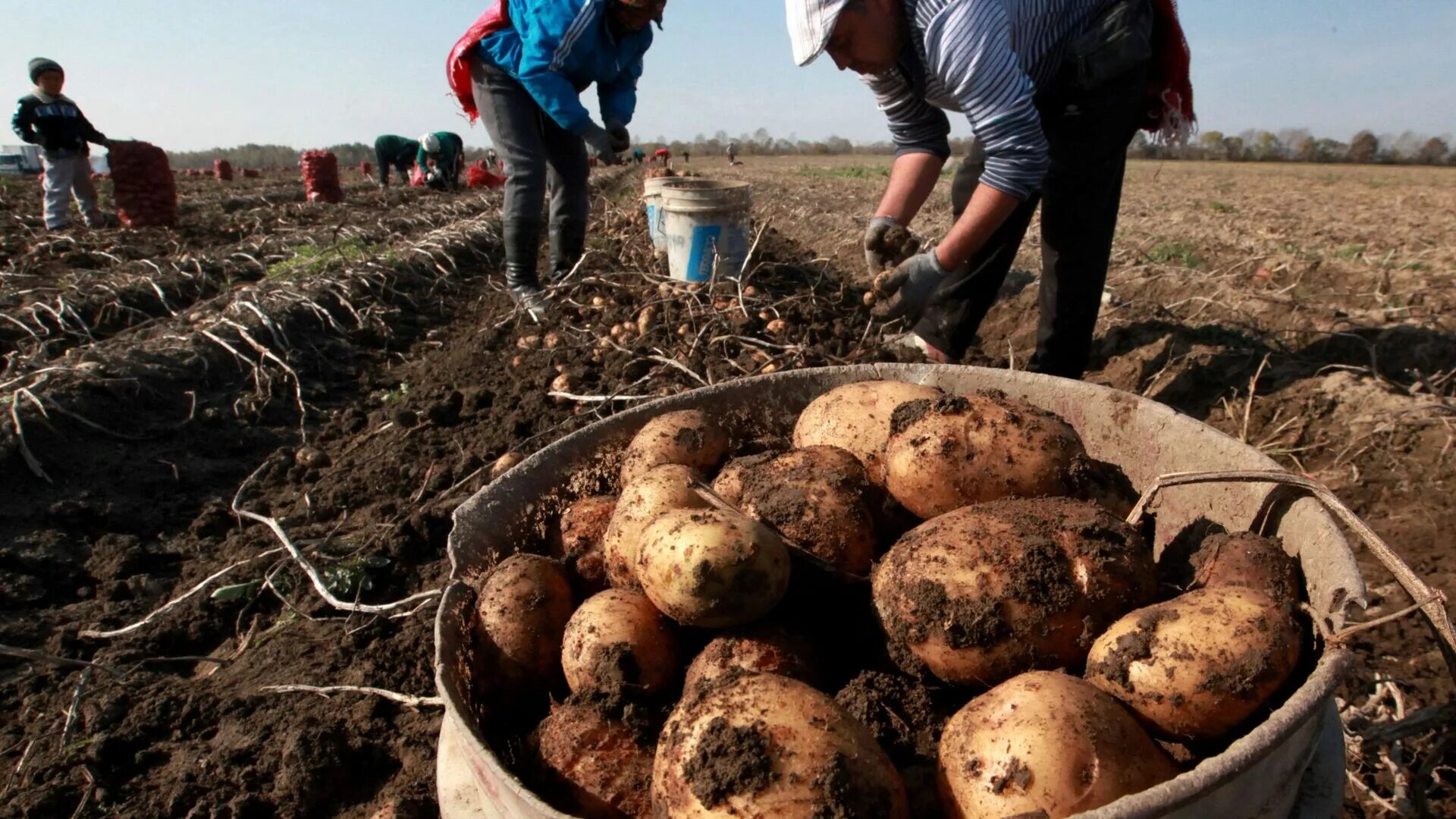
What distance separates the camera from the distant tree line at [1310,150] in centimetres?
3700

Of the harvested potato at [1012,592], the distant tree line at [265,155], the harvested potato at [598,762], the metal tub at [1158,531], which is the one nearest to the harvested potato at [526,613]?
the metal tub at [1158,531]

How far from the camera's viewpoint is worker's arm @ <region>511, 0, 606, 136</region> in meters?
4.73

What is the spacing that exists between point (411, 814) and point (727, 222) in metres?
4.68

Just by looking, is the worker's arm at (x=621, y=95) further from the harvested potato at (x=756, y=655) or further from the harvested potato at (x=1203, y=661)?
the harvested potato at (x=1203, y=661)

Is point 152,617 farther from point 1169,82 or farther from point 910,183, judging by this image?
point 1169,82

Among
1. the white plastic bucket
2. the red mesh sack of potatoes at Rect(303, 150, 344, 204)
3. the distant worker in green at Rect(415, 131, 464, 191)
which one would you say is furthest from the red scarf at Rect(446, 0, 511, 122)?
the distant worker in green at Rect(415, 131, 464, 191)

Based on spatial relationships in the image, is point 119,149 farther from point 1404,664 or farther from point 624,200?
point 1404,664

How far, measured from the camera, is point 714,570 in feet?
4.66

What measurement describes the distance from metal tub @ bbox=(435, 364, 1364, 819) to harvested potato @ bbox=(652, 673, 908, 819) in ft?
0.72

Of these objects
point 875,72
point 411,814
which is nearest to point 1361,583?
point 411,814

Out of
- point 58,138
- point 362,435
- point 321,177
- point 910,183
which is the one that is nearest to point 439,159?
point 321,177

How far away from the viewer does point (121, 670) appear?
2.61 m

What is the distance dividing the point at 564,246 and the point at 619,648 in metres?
4.97

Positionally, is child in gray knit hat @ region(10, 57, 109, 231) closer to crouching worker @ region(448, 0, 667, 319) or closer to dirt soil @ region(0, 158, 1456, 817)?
dirt soil @ region(0, 158, 1456, 817)
